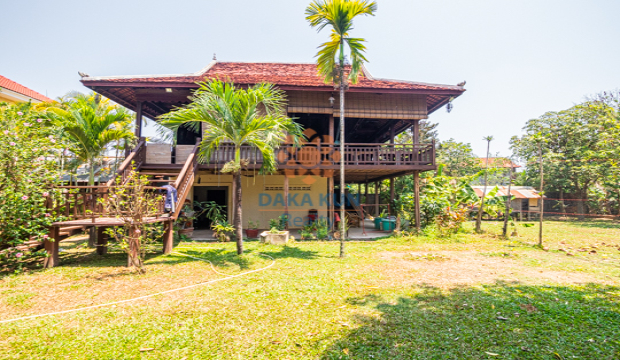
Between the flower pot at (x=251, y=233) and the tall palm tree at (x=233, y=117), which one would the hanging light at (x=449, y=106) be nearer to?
the tall palm tree at (x=233, y=117)

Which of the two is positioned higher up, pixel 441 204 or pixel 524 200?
pixel 441 204

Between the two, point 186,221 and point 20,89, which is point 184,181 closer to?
point 186,221

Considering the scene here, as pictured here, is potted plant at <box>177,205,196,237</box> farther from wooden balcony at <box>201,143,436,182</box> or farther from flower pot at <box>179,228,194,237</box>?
wooden balcony at <box>201,143,436,182</box>

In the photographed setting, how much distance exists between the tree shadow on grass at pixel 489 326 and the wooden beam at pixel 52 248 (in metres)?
6.42

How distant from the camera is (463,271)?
614cm

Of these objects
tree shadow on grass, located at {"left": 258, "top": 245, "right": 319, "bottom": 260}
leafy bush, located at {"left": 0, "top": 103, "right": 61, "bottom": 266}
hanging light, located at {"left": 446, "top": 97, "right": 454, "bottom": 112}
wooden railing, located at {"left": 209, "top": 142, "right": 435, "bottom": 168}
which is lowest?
tree shadow on grass, located at {"left": 258, "top": 245, "right": 319, "bottom": 260}

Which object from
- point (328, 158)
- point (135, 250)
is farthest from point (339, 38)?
point (135, 250)

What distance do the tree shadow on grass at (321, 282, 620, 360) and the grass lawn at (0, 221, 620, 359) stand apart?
0.06 feet

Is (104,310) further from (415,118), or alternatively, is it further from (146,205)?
(415,118)

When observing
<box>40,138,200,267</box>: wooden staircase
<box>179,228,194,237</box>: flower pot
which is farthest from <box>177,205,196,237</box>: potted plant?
<box>40,138,200,267</box>: wooden staircase

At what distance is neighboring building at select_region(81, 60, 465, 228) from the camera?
10.2m

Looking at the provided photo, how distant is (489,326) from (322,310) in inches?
83.2

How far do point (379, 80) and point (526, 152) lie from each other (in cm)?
2373

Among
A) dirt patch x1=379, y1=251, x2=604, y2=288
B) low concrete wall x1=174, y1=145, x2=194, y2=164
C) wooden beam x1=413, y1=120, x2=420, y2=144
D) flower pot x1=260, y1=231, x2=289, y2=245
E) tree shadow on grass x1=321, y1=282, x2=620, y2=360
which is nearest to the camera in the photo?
tree shadow on grass x1=321, y1=282, x2=620, y2=360
